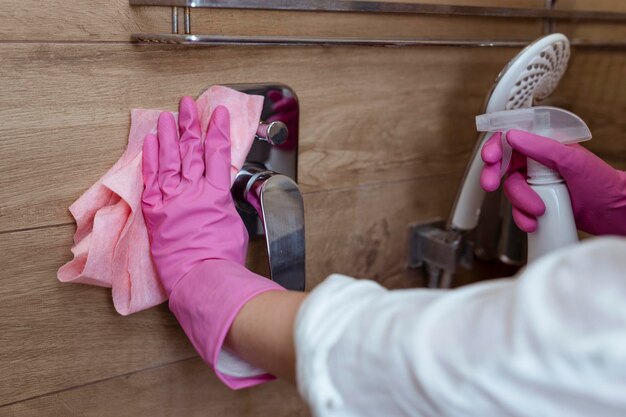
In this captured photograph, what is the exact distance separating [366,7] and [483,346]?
1.50 feet

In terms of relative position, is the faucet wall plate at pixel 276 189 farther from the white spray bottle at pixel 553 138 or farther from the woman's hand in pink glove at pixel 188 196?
the white spray bottle at pixel 553 138

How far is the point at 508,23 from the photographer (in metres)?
0.96

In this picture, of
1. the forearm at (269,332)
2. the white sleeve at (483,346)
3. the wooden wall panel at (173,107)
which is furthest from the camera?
the wooden wall panel at (173,107)

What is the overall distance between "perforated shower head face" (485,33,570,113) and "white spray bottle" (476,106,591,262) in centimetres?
4

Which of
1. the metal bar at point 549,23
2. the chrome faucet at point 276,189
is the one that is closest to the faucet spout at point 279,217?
the chrome faucet at point 276,189

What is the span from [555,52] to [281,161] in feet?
1.10

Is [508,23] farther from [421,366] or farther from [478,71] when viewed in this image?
[421,366]

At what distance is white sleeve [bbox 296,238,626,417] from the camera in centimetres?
41

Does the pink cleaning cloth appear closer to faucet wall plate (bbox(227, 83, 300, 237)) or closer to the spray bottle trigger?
faucet wall plate (bbox(227, 83, 300, 237))

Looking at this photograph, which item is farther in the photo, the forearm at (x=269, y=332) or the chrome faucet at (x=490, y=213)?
the chrome faucet at (x=490, y=213)

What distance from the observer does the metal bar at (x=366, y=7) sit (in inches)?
26.5

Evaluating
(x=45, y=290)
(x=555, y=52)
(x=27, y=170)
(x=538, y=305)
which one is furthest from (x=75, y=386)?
(x=555, y=52)

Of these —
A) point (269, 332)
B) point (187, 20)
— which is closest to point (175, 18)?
point (187, 20)

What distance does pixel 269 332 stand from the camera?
0.57m
